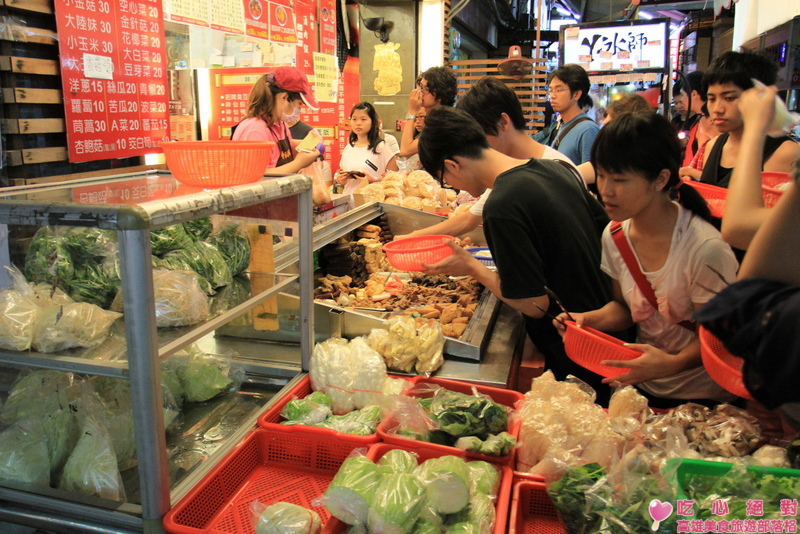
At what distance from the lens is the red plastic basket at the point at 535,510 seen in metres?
1.70

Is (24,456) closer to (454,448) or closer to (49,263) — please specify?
(49,263)

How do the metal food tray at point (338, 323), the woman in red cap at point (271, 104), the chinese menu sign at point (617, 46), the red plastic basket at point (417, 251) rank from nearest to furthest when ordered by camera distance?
the metal food tray at point (338, 323), the red plastic basket at point (417, 251), the woman in red cap at point (271, 104), the chinese menu sign at point (617, 46)

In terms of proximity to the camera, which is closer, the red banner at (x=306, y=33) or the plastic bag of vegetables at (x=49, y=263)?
the plastic bag of vegetables at (x=49, y=263)

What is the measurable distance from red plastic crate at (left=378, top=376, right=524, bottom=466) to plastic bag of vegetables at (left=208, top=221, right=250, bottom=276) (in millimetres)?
831

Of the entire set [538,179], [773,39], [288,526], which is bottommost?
[288,526]

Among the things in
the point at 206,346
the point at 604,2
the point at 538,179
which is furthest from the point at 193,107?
the point at 604,2

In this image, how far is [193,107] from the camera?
5902mm

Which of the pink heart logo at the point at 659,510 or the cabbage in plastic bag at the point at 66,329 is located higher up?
the cabbage in plastic bag at the point at 66,329

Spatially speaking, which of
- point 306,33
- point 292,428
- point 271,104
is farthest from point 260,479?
point 306,33

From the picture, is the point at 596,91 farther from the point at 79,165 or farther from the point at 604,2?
the point at 604,2

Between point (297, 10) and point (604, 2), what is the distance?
12.5 metres

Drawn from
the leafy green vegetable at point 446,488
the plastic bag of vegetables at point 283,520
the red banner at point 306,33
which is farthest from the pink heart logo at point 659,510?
the red banner at point 306,33

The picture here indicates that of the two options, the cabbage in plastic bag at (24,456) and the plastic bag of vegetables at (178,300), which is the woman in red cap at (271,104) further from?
the cabbage in plastic bag at (24,456)

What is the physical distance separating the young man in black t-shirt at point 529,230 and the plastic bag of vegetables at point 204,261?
0.99m
